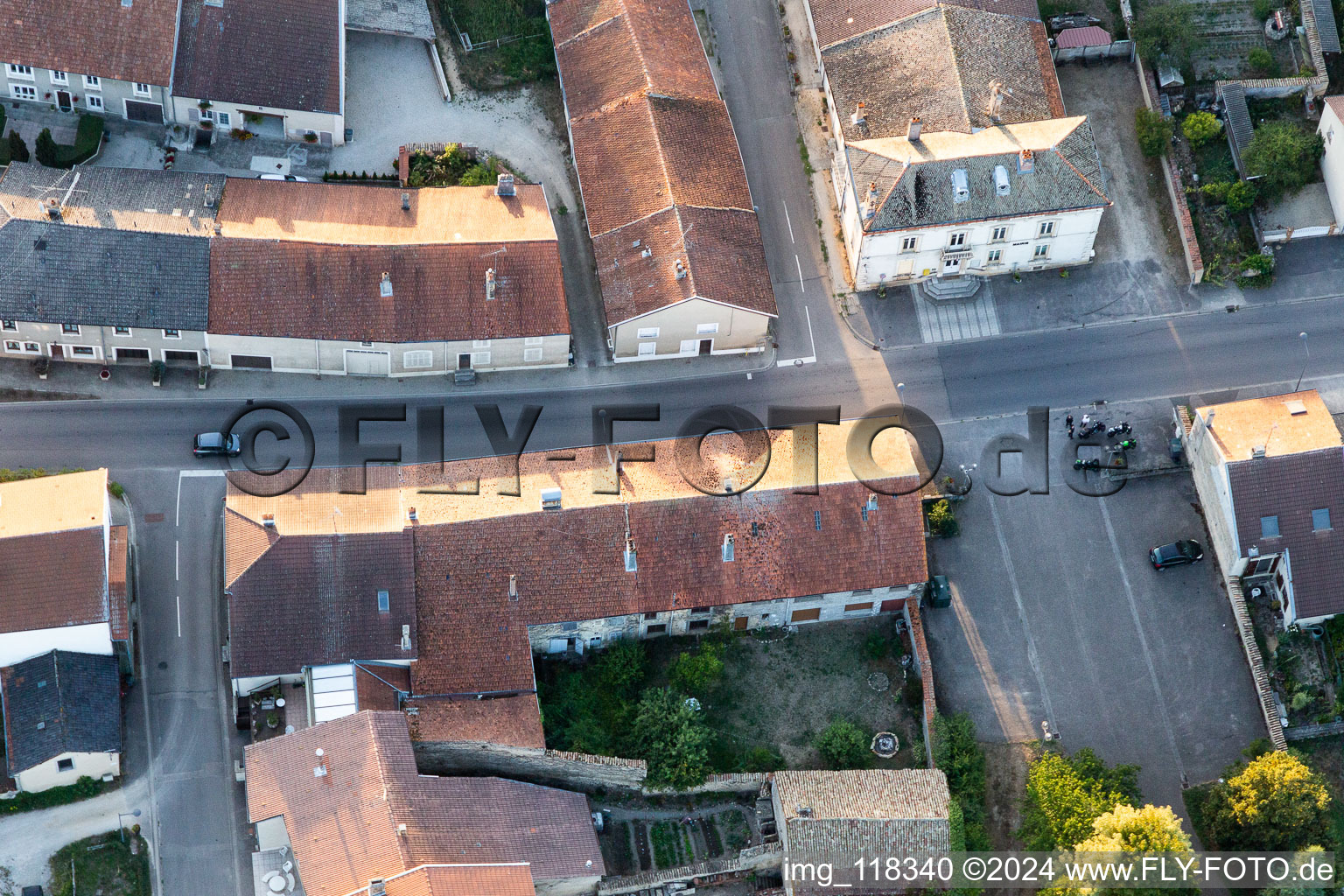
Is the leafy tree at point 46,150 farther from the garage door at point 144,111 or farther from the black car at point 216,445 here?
the black car at point 216,445

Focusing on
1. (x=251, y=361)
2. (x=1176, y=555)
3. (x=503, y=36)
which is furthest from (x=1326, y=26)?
(x=251, y=361)

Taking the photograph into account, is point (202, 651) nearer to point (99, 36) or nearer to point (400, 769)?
point (400, 769)

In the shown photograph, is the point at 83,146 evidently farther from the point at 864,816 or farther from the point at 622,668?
the point at 864,816

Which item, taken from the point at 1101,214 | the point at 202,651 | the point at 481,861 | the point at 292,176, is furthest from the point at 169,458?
the point at 1101,214

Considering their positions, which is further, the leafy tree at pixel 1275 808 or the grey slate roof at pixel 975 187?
the grey slate roof at pixel 975 187

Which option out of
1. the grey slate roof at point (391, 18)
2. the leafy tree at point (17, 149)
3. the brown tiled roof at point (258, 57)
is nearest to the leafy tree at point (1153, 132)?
the grey slate roof at point (391, 18)

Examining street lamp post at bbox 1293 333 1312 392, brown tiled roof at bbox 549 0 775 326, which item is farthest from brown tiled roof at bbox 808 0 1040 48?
street lamp post at bbox 1293 333 1312 392

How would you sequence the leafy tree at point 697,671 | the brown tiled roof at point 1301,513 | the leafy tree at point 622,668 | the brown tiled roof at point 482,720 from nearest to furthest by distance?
A: 1. the brown tiled roof at point 482,720
2. the leafy tree at point 697,671
3. the leafy tree at point 622,668
4. the brown tiled roof at point 1301,513
